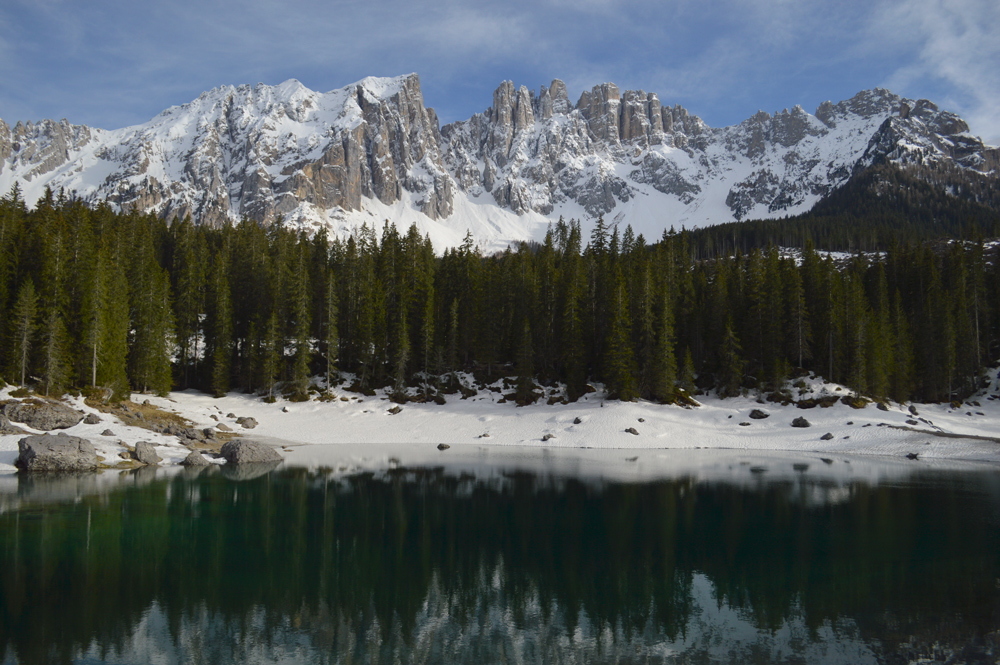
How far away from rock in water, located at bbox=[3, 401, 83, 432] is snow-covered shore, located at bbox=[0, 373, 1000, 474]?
308 centimetres

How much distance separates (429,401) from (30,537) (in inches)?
1804

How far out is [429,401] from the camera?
64.6 m

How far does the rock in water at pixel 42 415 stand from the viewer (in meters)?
38.2

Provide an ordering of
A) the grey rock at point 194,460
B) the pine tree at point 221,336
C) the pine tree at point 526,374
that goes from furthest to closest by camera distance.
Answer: the pine tree at point 526,374, the pine tree at point 221,336, the grey rock at point 194,460

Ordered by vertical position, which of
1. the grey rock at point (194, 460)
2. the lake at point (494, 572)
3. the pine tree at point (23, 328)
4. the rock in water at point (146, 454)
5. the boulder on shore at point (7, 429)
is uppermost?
the pine tree at point (23, 328)

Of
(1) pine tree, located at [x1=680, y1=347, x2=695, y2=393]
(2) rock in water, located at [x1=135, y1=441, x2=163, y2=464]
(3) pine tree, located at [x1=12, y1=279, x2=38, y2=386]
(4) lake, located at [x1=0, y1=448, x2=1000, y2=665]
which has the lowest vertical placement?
(4) lake, located at [x1=0, y1=448, x2=1000, y2=665]

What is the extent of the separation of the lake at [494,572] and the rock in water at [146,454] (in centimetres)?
581

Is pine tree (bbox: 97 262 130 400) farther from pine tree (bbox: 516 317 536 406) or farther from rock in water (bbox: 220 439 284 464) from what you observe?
pine tree (bbox: 516 317 536 406)

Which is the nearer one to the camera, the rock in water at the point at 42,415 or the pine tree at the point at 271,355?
the rock in water at the point at 42,415

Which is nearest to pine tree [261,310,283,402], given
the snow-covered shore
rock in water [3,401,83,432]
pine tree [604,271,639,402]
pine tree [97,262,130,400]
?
the snow-covered shore

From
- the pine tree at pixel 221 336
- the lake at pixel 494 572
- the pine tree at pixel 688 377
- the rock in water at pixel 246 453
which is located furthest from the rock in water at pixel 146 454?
the pine tree at pixel 688 377

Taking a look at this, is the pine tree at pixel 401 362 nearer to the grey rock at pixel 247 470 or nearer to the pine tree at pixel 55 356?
the grey rock at pixel 247 470

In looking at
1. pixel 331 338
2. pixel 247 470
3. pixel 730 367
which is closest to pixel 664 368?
pixel 730 367

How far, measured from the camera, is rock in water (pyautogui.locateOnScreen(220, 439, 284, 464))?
39.1 metres
